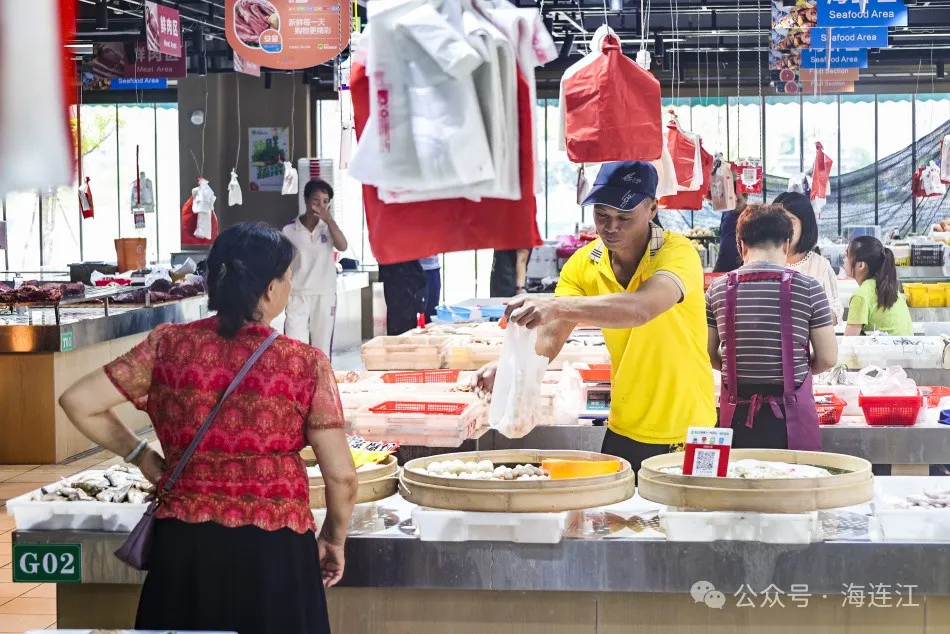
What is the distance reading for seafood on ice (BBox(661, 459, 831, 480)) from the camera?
3.07 metres

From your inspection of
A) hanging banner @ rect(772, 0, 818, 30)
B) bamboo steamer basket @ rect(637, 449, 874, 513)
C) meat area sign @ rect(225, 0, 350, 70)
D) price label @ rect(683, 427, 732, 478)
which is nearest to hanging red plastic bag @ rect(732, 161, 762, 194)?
hanging banner @ rect(772, 0, 818, 30)

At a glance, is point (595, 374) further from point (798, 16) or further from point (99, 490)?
point (798, 16)

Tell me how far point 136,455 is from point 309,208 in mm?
6720

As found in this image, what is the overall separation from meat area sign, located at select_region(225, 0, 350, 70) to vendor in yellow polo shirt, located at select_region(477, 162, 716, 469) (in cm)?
466

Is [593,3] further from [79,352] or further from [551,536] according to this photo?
[551,536]

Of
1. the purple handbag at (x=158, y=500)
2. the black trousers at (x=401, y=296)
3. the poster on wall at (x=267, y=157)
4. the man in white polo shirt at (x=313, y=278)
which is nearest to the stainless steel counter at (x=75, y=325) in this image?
the man in white polo shirt at (x=313, y=278)

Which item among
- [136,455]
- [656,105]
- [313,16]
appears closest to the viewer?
[136,455]

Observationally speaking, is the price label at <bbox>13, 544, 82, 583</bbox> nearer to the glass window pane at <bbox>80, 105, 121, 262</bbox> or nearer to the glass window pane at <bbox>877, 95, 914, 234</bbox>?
the glass window pane at <bbox>877, 95, 914, 234</bbox>

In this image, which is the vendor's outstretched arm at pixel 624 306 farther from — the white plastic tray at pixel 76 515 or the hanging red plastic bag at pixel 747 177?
the hanging red plastic bag at pixel 747 177

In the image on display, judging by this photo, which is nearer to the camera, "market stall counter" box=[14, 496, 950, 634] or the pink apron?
"market stall counter" box=[14, 496, 950, 634]

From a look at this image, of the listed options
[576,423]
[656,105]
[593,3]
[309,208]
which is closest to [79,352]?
[309,208]

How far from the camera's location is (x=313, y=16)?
313 inches

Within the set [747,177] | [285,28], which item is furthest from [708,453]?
[747,177]

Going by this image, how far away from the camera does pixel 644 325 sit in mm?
3625
